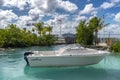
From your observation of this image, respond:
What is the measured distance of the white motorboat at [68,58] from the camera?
22344 millimetres

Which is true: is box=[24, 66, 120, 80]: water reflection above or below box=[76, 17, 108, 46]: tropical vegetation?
below

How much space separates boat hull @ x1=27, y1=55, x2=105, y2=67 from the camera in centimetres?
2234

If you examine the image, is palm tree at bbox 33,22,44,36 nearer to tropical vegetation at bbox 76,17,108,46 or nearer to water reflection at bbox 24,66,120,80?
tropical vegetation at bbox 76,17,108,46

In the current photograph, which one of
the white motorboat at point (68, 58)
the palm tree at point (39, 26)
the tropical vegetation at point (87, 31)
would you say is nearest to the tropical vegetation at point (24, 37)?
the palm tree at point (39, 26)

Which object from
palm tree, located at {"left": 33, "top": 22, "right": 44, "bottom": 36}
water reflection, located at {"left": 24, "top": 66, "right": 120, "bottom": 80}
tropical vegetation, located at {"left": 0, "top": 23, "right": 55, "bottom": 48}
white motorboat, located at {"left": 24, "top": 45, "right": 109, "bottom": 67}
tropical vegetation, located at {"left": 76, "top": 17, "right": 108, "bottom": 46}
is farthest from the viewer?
palm tree, located at {"left": 33, "top": 22, "right": 44, "bottom": 36}

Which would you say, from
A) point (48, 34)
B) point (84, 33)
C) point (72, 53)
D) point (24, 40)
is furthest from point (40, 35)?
point (72, 53)

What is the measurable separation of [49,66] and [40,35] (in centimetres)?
5374

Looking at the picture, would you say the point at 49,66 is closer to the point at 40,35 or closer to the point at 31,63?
the point at 31,63

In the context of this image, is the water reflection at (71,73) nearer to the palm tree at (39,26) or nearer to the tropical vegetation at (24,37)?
the tropical vegetation at (24,37)

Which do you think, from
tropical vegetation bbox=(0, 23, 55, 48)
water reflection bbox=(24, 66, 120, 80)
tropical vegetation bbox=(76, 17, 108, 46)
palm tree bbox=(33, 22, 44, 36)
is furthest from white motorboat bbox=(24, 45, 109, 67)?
palm tree bbox=(33, 22, 44, 36)

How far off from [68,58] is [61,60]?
701 mm

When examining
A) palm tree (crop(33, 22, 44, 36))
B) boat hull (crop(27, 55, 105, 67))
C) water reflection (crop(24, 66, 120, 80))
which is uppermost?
palm tree (crop(33, 22, 44, 36))

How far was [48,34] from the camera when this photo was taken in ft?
254

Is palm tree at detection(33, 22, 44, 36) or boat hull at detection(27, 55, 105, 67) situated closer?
boat hull at detection(27, 55, 105, 67)
